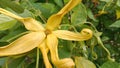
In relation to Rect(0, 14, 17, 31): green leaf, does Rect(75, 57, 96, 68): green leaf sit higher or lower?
lower

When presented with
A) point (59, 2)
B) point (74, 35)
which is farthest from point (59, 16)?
point (59, 2)

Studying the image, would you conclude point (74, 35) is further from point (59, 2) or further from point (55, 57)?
point (59, 2)

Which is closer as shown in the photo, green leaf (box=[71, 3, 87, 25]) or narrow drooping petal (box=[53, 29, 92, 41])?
narrow drooping petal (box=[53, 29, 92, 41])

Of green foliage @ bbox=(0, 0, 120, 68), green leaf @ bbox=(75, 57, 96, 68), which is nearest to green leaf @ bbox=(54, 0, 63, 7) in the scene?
green foliage @ bbox=(0, 0, 120, 68)

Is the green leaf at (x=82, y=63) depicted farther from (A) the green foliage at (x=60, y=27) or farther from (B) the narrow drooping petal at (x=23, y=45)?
(B) the narrow drooping petal at (x=23, y=45)

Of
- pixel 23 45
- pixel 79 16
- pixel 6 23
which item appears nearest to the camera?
pixel 23 45

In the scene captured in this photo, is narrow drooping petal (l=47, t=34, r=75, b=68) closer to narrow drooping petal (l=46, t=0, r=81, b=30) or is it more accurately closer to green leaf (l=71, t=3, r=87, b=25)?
narrow drooping petal (l=46, t=0, r=81, b=30)

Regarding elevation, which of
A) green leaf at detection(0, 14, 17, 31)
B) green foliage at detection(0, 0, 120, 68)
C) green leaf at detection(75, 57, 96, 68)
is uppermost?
green leaf at detection(0, 14, 17, 31)
